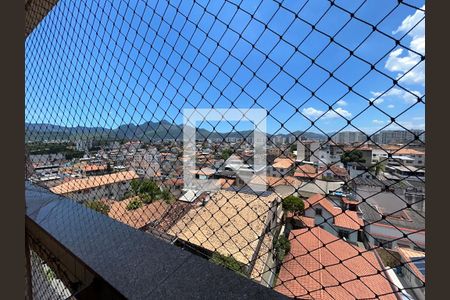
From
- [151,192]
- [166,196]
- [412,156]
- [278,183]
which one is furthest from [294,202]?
[151,192]

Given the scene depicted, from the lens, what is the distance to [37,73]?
154cm

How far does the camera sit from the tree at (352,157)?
20.4 inches

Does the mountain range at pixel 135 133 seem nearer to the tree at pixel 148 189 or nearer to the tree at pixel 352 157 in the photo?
the tree at pixel 352 157

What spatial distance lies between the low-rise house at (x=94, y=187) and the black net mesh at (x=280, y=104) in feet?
0.08

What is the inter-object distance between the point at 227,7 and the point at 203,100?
0.29m

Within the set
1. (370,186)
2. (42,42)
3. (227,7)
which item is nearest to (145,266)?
(370,186)

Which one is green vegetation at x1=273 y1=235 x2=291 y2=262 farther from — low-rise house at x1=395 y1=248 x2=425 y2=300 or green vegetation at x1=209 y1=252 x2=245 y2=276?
low-rise house at x1=395 y1=248 x2=425 y2=300

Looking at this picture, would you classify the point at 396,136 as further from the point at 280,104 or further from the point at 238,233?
the point at 238,233

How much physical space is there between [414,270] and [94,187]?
152 cm

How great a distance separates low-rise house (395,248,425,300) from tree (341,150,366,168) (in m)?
0.21

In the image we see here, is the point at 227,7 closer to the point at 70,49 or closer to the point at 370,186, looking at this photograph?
the point at 370,186

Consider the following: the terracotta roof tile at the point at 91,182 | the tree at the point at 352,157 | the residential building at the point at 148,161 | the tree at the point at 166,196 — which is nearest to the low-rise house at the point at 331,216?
the tree at the point at 352,157

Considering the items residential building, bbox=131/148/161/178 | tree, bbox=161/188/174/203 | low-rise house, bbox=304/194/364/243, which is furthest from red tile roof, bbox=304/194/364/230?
tree, bbox=161/188/174/203

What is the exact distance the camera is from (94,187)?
136cm
